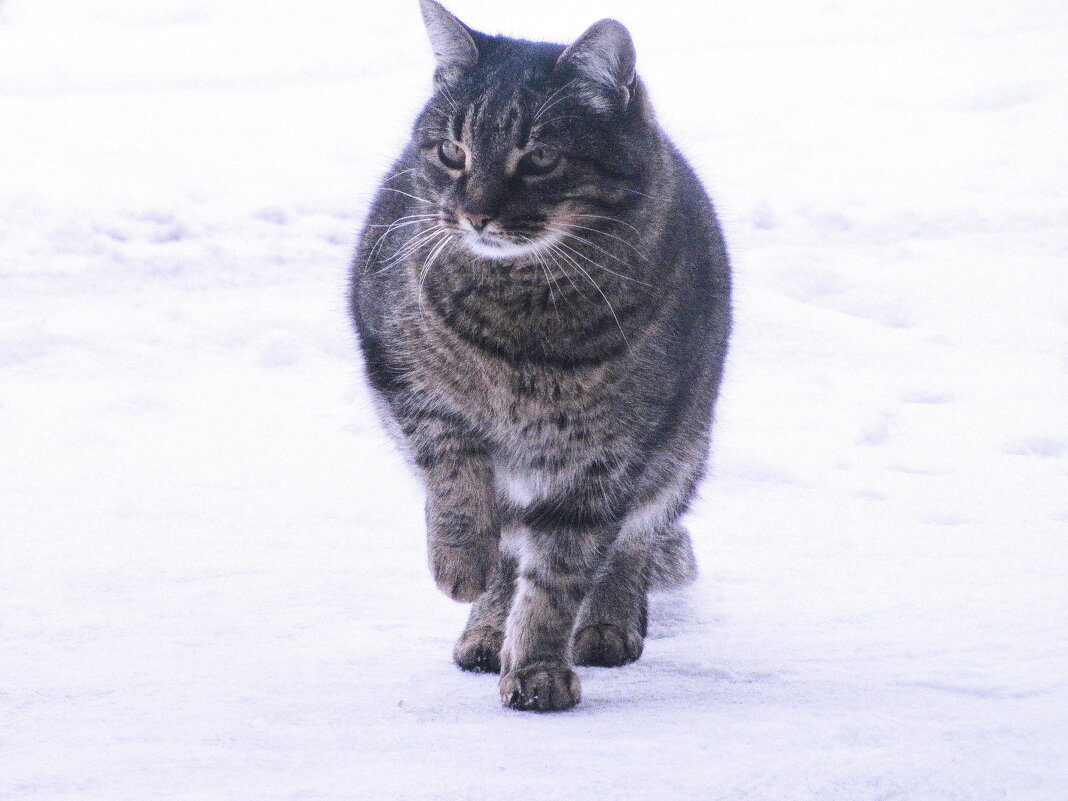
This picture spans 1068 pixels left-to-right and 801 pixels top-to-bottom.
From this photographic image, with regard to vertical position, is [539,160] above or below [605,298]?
above

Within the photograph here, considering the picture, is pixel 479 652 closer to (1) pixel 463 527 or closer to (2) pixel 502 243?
(1) pixel 463 527

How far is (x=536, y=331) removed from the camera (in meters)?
1.90

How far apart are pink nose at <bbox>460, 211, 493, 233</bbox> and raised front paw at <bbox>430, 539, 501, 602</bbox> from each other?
19.6 inches

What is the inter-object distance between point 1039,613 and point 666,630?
638 millimetres

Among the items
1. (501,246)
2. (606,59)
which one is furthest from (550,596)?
(606,59)

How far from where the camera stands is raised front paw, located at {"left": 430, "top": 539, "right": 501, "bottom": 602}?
189 cm

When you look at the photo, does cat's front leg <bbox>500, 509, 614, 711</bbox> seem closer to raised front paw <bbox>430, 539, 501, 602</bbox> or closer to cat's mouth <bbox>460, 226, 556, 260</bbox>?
raised front paw <bbox>430, 539, 501, 602</bbox>

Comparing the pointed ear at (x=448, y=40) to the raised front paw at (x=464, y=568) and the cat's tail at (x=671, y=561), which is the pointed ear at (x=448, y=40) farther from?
the cat's tail at (x=671, y=561)

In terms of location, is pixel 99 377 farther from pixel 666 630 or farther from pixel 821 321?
pixel 821 321

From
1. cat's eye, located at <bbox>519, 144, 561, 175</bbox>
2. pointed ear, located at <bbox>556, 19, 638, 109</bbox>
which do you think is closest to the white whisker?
cat's eye, located at <bbox>519, 144, 561, 175</bbox>

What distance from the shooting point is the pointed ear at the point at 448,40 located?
1.97 meters

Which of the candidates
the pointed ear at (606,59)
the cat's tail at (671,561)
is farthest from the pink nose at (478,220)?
the cat's tail at (671,561)

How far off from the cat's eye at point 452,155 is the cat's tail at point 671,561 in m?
0.82

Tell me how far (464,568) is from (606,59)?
82cm
